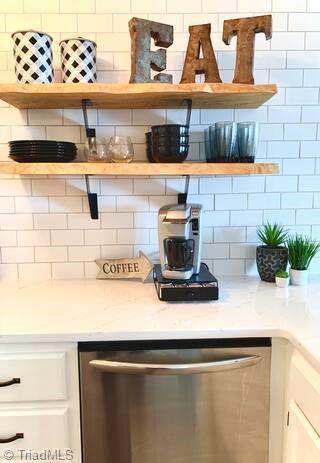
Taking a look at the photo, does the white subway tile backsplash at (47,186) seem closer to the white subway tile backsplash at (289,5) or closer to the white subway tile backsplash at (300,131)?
the white subway tile backsplash at (300,131)

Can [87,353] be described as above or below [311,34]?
below

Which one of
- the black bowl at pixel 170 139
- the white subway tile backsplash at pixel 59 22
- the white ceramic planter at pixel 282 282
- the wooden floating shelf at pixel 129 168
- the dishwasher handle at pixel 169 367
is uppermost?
the white subway tile backsplash at pixel 59 22

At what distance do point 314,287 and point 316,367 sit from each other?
0.79m

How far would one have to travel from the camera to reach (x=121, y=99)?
5.35ft

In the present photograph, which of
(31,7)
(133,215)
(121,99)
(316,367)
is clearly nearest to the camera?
(316,367)

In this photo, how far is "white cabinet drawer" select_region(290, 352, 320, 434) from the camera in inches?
42.4

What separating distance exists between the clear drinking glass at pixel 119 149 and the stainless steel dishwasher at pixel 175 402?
2.42 feet

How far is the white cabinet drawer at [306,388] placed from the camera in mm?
1078

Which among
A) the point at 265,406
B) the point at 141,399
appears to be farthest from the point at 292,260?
the point at 141,399

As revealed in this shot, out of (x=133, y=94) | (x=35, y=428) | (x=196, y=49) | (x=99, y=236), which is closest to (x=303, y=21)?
(x=196, y=49)

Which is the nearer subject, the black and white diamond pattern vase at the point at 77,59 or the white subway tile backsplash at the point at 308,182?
the black and white diamond pattern vase at the point at 77,59

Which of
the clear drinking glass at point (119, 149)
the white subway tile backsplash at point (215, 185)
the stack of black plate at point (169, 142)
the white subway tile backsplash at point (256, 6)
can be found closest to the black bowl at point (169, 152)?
the stack of black plate at point (169, 142)

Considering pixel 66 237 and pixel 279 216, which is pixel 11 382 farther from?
pixel 279 216

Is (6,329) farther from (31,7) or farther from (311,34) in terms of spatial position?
(311,34)
